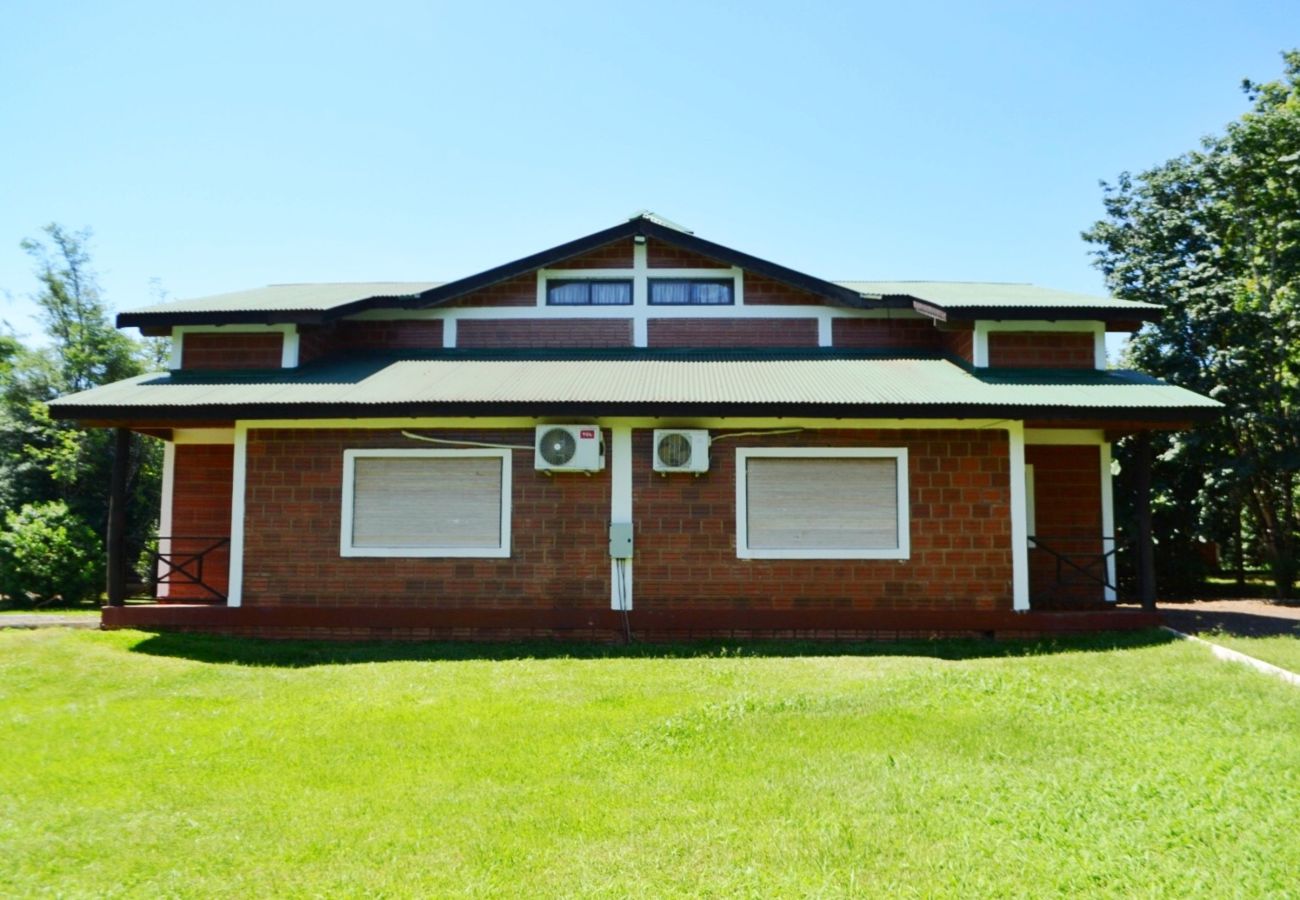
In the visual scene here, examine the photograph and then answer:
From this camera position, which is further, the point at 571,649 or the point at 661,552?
the point at 661,552

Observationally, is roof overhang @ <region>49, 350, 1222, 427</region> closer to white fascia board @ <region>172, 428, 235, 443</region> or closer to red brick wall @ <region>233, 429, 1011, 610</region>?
red brick wall @ <region>233, 429, 1011, 610</region>

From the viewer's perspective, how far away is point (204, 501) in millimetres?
13195

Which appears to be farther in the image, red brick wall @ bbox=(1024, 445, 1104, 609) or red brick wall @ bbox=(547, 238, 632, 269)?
red brick wall @ bbox=(547, 238, 632, 269)

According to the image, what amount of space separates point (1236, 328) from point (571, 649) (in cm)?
1510

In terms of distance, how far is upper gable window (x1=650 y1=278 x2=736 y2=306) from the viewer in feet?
44.6

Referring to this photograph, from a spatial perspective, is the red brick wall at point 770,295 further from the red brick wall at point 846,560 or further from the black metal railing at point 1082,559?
the black metal railing at point 1082,559

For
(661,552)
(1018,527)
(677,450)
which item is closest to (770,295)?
(677,450)

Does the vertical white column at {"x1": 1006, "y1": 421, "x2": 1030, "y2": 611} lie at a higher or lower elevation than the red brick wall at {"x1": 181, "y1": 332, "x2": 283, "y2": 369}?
lower

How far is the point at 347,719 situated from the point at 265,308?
7.19m

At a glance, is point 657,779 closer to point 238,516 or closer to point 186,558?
point 238,516

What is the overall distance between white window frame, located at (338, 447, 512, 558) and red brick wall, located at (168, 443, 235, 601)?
2.90 metres

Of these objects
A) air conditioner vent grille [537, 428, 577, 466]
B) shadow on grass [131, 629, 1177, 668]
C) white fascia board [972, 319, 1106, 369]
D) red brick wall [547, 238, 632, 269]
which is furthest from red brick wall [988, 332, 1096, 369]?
air conditioner vent grille [537, 428, 577, 466]

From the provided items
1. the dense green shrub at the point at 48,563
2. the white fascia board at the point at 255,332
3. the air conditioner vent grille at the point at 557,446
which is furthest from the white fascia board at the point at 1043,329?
the dense green shrub at the point at 48,563

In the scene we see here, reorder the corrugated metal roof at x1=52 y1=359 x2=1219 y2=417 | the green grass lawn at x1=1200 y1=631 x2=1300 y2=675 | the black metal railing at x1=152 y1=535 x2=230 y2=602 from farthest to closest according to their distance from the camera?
1. the black metal railing at x1=152 y1=535 x2=230 y2=602
2. the corrugated metal roof at x1=52 y1=359 x2=1219 y2=417
3. the green grass lawn at x1=1200 y1=631 x2=1300 y2=675
